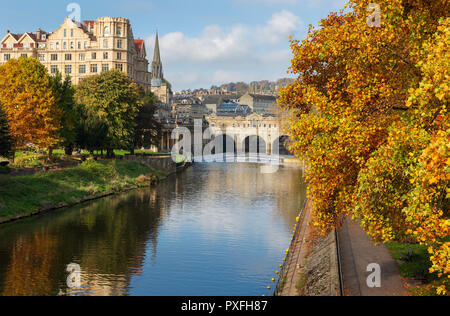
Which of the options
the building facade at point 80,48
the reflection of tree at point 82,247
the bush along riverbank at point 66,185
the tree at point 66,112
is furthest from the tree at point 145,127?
the reflection of tree at point 82,247

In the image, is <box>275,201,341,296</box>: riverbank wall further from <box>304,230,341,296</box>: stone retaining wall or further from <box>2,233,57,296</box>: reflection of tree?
<box>2,233,57,296</box>: reflection of tree

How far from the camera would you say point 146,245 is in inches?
1251

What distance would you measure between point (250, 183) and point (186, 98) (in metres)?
132

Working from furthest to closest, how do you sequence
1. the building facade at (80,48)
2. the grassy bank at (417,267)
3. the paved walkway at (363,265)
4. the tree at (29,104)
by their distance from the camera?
the building facade at (80,48)
the tree at (29,104)
the paved walkway at (363,265)
the grassy bank at (417,267)

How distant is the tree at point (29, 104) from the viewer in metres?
51.0

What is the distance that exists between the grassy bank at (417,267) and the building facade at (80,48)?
9464 centimetres

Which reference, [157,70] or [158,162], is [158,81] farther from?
[158,162]

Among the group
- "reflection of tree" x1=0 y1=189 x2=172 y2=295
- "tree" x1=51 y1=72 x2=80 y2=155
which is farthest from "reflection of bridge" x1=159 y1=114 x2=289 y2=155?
"reflection of tree" x1=0 y1=189 x2=172 y2=295

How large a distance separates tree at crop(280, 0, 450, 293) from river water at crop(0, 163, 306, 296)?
7459 mm

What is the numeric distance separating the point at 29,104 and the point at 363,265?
135 ft

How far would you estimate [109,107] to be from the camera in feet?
230

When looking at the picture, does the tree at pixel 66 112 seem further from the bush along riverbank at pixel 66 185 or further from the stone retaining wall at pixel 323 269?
the stone retaining wall at pixel 323 269

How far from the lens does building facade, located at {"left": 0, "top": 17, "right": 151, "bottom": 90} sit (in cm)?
11212
